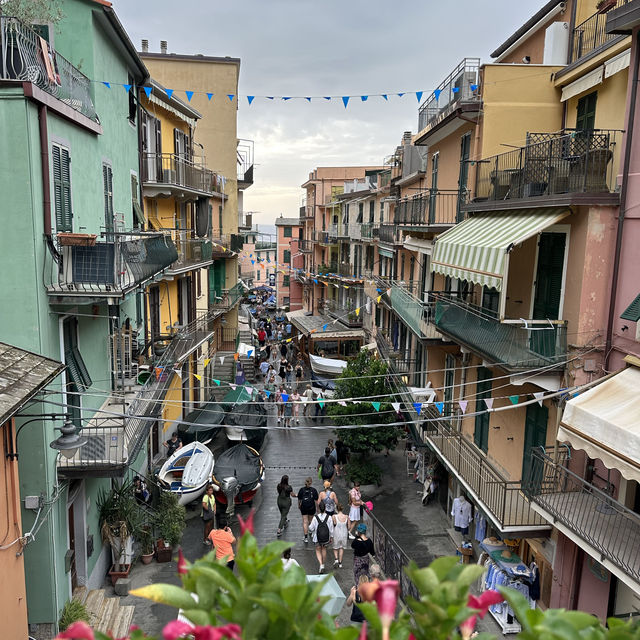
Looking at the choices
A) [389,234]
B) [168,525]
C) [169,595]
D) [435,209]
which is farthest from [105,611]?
[389,234]

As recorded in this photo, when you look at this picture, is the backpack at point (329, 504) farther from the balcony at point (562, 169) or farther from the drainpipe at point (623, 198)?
the balcony at point (562, 169)

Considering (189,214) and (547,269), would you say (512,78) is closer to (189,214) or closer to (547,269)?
(547,269)

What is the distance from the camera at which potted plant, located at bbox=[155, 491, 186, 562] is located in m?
14.1

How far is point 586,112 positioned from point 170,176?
13.1 metres

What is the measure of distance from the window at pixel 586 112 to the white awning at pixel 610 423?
541cm

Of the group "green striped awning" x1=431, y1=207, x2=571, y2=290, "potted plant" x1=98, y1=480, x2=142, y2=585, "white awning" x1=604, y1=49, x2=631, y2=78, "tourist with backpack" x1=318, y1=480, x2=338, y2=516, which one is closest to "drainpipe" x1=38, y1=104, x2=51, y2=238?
"potted plant" x1=98, y1=480, x2=142, y2=585

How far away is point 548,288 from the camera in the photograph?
11.9m

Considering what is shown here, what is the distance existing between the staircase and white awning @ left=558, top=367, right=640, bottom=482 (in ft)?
29.1

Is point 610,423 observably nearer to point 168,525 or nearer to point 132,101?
point 168,525

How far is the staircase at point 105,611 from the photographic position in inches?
443

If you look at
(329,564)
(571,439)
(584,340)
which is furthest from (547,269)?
(329,564)

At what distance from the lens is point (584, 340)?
10.6 meters

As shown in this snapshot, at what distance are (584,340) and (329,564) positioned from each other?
820 centimetres

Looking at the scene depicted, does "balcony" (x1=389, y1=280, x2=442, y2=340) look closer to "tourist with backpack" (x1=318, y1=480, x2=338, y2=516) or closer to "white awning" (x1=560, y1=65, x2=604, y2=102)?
"tourist with backpack" (x1=318, y1=480, x2=338, y2=516)
